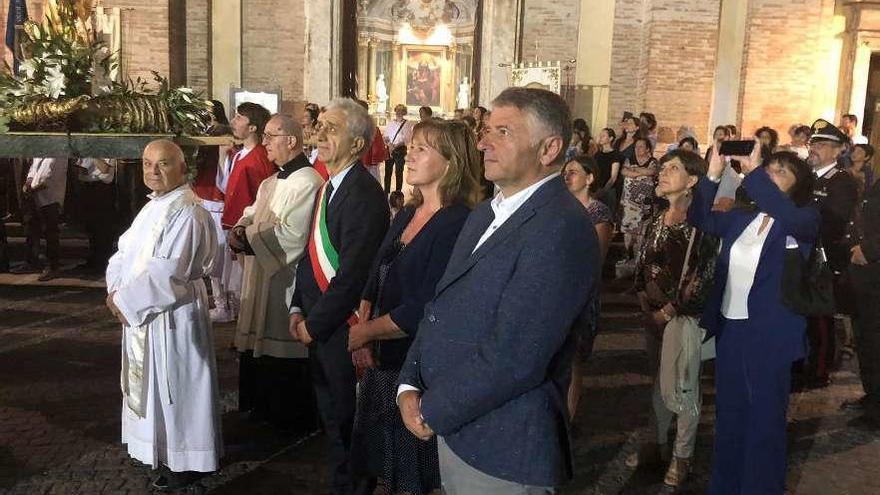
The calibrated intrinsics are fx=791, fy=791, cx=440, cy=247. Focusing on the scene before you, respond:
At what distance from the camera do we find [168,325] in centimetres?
412

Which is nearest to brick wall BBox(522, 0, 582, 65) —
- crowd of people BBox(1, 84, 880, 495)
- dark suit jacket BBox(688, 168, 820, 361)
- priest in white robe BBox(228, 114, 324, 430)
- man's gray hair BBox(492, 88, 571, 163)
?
crowd of people BBox(1, 84, 880, 495)

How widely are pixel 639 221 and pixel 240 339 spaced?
22.9ft

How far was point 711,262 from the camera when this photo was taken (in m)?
4.32

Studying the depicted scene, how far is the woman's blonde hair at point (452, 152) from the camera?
11.4 ft

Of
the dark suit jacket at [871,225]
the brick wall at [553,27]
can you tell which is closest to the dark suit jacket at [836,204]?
the dark suit jacket at [871,225]

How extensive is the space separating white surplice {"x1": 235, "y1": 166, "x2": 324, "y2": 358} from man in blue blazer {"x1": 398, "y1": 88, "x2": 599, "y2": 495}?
2.41 meters

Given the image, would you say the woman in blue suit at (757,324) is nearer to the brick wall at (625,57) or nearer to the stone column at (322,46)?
the brick wall at (625,57)

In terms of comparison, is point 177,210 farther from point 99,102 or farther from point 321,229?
point 99,102

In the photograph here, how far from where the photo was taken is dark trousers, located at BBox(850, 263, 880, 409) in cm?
616

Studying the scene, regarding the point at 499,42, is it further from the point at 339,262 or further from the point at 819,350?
the point at 339,262

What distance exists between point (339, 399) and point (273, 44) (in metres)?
15.7

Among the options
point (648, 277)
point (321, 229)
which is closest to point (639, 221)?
point (648, 277)

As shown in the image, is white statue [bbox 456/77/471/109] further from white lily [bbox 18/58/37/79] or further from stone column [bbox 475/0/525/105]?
white lily [bbox 18/58/37/79]

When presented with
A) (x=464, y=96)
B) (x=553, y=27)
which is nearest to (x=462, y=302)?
(x=553, y=27)
